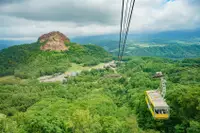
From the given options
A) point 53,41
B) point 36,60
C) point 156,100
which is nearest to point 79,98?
point 156,100

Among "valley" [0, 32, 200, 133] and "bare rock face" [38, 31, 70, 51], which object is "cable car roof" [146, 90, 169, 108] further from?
"bare rock face" [38, 31, 70, 51]

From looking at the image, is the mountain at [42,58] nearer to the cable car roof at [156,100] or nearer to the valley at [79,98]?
the valley at [79,98]

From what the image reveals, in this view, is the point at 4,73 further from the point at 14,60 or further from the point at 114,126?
the point at 114,126

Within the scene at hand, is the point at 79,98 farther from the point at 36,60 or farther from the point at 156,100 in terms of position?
the point at 36,60

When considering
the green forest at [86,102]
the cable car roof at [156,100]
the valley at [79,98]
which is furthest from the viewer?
the valley at [79,98]

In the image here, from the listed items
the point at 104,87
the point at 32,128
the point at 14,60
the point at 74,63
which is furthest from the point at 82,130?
the point at 14,60

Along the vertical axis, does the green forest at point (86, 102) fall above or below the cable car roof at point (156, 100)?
below

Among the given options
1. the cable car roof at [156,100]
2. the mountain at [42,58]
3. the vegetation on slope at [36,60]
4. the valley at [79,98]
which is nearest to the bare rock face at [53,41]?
the mountain at [42,58]

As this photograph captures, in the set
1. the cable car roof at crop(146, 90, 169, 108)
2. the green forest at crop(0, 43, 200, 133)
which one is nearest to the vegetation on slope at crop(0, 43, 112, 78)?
the green forest at crop(0, 43, 200, 133)

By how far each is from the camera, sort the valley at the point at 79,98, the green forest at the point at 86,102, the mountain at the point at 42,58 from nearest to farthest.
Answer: the green forest at the point at 86,102 → the valley at the point at 79,98 → the mountain at the point at 42,58
